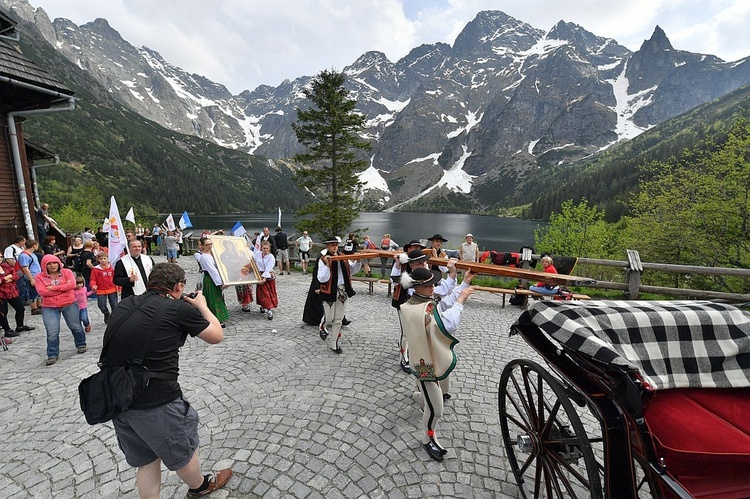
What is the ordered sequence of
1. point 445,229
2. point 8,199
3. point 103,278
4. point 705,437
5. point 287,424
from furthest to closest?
point 445,229, point 8,199, point 103,278, point 287,424, point 705,437

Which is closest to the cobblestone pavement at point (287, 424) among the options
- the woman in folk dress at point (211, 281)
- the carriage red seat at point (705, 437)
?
the woman in folk dress at point (211, 281)

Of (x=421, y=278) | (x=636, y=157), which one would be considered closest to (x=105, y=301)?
(x=421, y=278)

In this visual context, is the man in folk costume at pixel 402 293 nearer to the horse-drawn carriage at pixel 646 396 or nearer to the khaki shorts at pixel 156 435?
the horse-drawn carriage at pixel 646 396

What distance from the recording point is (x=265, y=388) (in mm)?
4672

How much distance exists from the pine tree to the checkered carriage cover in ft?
46.7

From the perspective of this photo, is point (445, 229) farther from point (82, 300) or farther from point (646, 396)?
point (646, 396)

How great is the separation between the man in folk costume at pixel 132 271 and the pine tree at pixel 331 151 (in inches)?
380

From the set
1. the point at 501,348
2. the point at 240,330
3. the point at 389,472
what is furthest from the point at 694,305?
the point at 240,330

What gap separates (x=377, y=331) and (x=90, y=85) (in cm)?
21515

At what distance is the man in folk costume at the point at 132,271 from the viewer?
241 inches

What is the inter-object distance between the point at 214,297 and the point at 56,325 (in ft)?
8.64

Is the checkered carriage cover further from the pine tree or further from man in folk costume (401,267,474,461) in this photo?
the pine tree

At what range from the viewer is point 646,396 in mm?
2146

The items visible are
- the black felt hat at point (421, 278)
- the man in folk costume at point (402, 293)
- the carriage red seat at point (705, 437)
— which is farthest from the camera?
the man in folk costume at point (402, 293)
